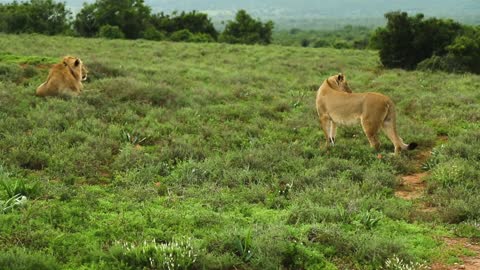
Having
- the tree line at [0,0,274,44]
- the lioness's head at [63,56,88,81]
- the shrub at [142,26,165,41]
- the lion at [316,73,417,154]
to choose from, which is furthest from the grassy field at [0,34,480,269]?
the shrub at [142,26,165,41]

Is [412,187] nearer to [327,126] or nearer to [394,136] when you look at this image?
[394,136]

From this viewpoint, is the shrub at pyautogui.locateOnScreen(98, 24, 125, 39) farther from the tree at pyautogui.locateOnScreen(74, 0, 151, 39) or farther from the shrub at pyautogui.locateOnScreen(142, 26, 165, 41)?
the tree at pyautogui.locateOnScreen(74, 0, 151, 39)

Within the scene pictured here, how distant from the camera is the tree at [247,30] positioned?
45666 mm

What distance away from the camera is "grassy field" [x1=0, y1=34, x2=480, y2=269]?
5504 mm

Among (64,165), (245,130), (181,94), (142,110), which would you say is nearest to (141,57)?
(181,94)

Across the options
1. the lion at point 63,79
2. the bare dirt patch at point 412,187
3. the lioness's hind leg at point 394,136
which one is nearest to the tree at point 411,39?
the lioness's hind leg at point 394,136

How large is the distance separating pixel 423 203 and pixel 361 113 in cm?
282

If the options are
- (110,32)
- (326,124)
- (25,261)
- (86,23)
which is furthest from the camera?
(86,23)

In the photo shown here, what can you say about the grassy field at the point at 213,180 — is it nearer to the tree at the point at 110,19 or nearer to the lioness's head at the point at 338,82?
the lioness's head at the point at 338,82

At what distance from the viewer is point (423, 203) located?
7.80 metres

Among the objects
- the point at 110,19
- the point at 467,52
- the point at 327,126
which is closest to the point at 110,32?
the point at 110,19

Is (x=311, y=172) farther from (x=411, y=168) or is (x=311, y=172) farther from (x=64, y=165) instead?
(x=64, y=165)

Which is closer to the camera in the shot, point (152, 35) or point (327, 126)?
point (327, 126)

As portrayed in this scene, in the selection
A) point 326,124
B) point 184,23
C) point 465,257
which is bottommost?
point 465,257
